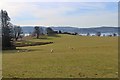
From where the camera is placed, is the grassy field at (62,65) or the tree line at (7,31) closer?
the grassy field at (62,65)

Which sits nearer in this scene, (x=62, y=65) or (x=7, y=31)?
(x=62, y=65)

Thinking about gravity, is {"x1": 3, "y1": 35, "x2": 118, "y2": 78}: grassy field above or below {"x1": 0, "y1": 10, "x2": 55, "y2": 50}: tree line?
below

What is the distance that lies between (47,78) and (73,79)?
4.92ft

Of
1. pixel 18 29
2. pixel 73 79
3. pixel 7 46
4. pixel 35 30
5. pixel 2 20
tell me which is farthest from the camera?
pixel 35 30

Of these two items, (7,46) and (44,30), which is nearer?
(7,46)

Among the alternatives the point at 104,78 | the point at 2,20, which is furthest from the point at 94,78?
the point at 2,20

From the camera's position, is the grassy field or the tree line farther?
the tree line

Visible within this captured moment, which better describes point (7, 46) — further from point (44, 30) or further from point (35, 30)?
point (44, 30)

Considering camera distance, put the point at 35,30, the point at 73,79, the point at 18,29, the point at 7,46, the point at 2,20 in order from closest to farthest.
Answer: the point at 73,79 → the point at 7,46 → the point at 2,20 → the point at 18,29 → the point at 35,30

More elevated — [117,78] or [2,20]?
[2,20]

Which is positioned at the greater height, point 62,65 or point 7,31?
point 7,31

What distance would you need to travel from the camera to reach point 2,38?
7550 centimetres

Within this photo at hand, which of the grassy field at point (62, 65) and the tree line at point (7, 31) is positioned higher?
the tree line at point (7, 31)

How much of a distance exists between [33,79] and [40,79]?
0.38 metres
